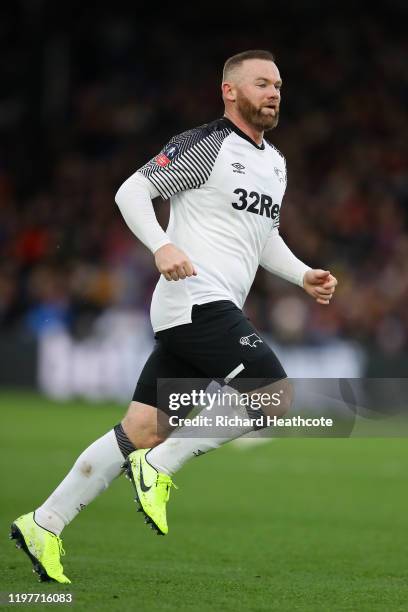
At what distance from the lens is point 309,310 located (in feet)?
63.5

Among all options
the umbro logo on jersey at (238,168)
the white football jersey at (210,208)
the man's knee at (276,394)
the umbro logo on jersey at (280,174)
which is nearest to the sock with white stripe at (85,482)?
the white football jersey at (210,208)

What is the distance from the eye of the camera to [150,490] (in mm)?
5516

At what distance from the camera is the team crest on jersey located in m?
5.65

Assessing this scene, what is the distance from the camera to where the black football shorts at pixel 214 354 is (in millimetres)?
5562

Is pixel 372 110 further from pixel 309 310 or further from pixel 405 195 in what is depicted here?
pixel 309 310

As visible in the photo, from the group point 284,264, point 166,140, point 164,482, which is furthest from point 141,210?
point 166,140

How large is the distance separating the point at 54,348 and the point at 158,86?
6.80 meters

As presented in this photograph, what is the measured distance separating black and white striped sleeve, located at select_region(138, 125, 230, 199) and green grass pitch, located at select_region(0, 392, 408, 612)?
73.5 inches

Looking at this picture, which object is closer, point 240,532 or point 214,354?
point 214,354

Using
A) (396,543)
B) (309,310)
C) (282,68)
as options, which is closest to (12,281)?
(309,310)

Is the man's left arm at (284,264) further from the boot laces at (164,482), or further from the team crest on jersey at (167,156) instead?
the boot laces at (164,482)

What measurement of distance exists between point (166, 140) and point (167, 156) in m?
17.1

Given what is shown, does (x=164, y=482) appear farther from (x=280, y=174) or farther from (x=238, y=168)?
(x=280, y=174)

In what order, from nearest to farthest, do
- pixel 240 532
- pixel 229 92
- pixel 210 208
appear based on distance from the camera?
pixel 210 208, pixel 229 92, pixel 240 532
